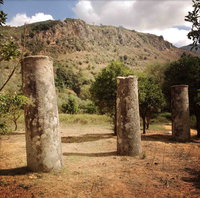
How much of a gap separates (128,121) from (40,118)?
418cm

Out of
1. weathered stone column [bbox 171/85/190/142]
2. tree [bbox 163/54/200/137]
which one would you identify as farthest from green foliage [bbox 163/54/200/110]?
weathered stone column [bbox 171/85/190/142]

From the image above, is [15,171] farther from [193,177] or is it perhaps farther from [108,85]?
[108,85]

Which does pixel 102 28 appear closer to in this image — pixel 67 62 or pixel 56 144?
pixel 67 62

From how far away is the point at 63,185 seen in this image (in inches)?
226

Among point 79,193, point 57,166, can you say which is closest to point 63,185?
point 79,193

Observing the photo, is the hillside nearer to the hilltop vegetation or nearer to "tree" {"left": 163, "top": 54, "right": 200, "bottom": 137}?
the hilltop vegetation

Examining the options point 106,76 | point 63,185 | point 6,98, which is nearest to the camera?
point 6,98

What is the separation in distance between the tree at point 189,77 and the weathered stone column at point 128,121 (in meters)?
7.61

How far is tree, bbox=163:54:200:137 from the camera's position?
49.9 ft

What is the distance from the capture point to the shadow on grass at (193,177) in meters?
6.10

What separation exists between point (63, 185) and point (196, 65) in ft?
45.5

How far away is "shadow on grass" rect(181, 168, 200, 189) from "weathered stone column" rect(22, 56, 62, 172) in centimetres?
432

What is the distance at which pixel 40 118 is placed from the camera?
6527 millimetres

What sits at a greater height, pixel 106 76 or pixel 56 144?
pixel 106 76
